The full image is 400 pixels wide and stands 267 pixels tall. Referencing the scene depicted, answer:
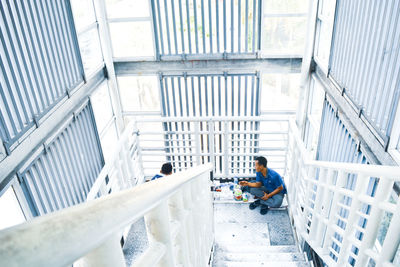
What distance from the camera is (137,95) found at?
5.88 meters

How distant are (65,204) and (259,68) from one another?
3.74m

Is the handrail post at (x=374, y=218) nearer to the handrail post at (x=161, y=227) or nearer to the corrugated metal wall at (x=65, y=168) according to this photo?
the handrail post at (x=161, y=227)

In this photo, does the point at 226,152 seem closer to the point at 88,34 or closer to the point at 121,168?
the point at 121,168

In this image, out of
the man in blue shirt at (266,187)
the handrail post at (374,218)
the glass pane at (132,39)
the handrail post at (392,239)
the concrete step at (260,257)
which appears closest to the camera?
the handrail post at (392,239)

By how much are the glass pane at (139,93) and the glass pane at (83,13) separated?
1211mm

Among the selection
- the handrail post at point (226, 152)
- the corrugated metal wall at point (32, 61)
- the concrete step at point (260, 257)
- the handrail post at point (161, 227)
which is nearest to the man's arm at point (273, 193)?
the handrail post at point (226, 152)

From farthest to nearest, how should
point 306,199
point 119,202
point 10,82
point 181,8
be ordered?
point 181,8
point 306,199
point 10,82
point 119,202

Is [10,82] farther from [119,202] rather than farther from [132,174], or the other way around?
[119,202]

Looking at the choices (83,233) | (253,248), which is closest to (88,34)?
(253,248)

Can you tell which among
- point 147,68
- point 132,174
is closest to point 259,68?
point 147,68

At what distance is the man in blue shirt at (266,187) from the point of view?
4594 millimetres

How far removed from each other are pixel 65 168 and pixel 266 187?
2866 mm

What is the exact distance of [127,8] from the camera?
518 cm

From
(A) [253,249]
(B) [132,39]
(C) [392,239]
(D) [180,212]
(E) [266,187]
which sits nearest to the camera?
(D) [180,212]
